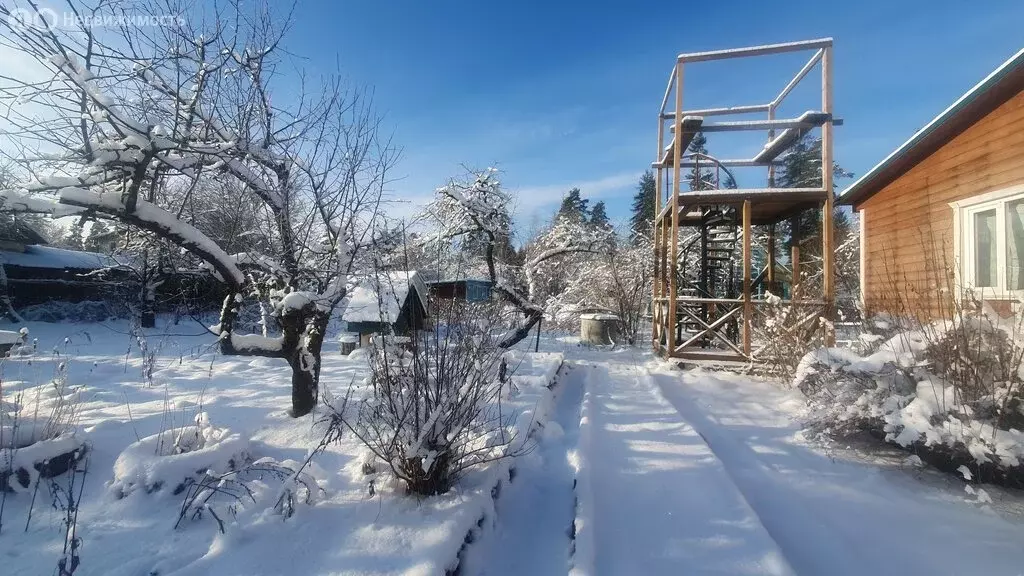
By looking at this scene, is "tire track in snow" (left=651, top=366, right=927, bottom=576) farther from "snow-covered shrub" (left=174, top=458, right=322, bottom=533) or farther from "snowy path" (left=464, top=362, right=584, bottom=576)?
"snow-covered shrub" (left=174, top=458, right=322, bottom=533)

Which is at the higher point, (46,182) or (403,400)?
(46,182)

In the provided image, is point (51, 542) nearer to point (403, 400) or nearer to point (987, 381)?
point (403, 400)

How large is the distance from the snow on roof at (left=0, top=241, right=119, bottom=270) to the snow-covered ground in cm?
1473

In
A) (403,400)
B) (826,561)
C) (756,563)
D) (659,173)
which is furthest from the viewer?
(659,173)

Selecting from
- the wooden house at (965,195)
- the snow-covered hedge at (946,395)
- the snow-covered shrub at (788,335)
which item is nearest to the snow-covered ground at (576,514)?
the snow-covered hedge at (946,395)

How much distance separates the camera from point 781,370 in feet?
20.1

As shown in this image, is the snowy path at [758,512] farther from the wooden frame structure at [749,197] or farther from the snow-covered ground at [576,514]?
the wooden frame structure at [749,197]

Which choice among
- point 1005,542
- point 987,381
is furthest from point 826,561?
point 987,381

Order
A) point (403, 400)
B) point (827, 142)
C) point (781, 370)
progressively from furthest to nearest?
point (827, 142) < point (781, 370) < point (403, 400)

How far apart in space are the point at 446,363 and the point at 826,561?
7.99 feet

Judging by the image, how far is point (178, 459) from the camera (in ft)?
9.11

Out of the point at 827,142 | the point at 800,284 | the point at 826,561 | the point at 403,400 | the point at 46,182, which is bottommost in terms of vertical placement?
the point at 826,561

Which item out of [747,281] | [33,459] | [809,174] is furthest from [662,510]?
[809,174]

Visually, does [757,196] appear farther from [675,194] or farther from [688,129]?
[688,129]
